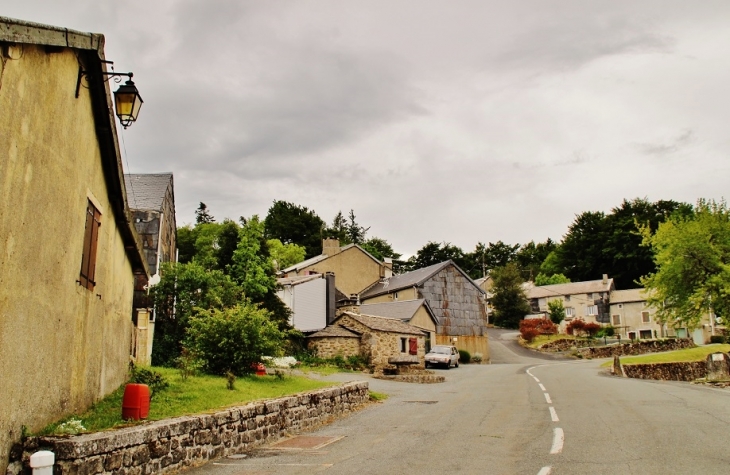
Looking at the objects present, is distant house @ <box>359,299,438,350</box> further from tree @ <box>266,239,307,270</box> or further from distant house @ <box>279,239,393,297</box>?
tree @ <box>266,239,307,270</box>


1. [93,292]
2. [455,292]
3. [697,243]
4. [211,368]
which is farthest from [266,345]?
[455,292]

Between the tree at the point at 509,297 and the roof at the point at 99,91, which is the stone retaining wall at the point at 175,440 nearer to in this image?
the roof at the point at 99,91

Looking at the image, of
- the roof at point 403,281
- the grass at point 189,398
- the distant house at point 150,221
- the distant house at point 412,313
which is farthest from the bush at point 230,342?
the roof at point 403,281

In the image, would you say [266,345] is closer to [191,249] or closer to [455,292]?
[455,292]

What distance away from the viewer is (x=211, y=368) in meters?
16.8

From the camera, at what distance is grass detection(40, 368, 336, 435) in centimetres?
859

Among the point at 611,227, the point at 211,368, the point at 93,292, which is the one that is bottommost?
the point at 211,368

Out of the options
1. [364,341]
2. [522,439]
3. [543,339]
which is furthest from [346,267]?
[522,439]

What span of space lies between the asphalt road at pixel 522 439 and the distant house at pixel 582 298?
6500 cm

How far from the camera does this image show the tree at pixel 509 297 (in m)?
77.4

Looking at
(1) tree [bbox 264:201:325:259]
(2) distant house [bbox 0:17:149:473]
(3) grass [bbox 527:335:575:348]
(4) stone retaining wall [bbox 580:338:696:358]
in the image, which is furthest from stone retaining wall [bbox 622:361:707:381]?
(1) tree [bbox 264:201:325:259]

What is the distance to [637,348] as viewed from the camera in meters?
53.9

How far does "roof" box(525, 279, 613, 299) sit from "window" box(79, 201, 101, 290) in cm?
7948

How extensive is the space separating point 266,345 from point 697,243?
31.8 m
